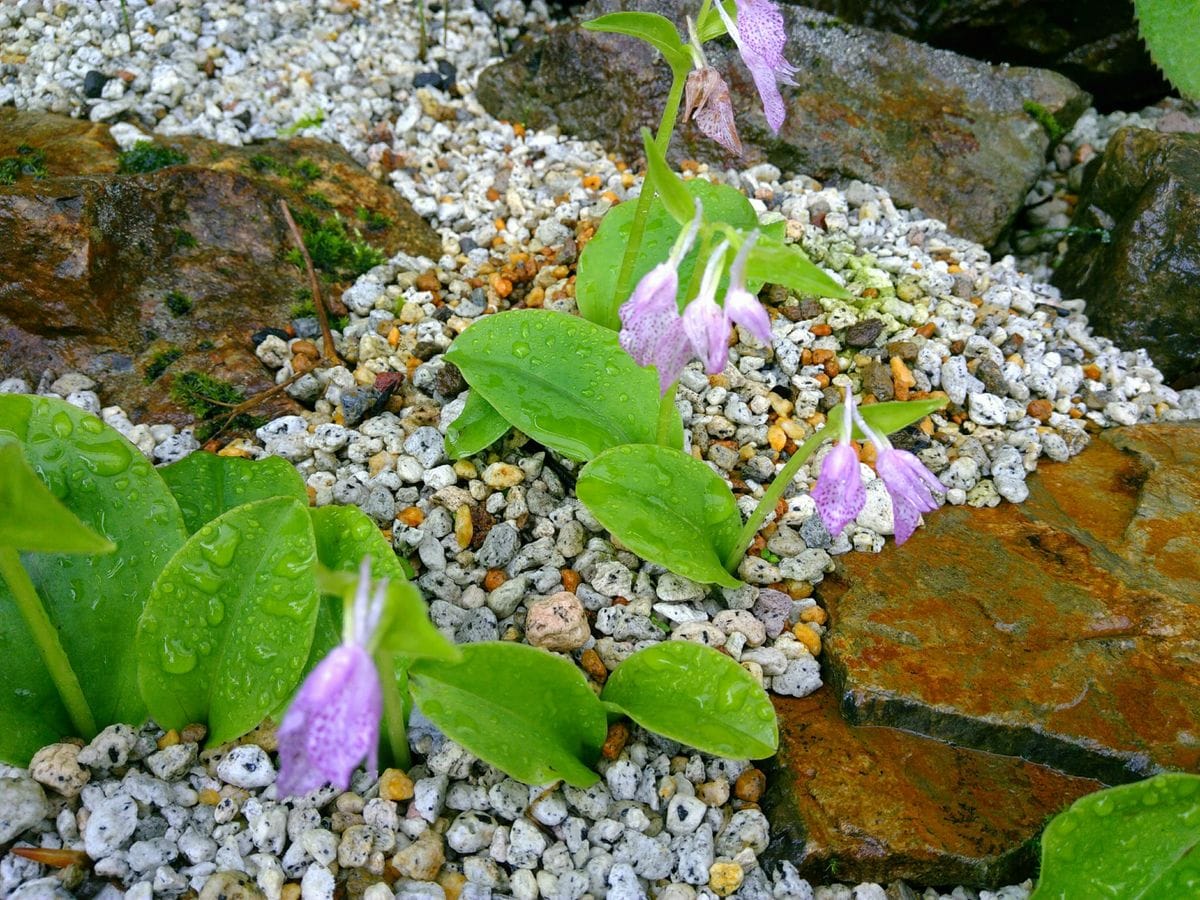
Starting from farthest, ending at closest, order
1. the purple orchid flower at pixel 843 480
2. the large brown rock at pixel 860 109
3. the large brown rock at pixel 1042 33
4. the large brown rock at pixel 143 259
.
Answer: the large brown rock at pixel 1042 33, the large brown rock at pixel 860 109, the large brown rock at pixel 143 259, the purple orchid flower at pixel 843 480

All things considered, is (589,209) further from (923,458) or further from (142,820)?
(142,820)

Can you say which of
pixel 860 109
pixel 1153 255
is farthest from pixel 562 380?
pixel 1153 255

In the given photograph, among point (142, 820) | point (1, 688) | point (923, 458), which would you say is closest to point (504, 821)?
point (142, 820)

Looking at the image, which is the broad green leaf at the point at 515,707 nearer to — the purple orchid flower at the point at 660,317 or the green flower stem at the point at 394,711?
the green flower stem at the point at 394,711

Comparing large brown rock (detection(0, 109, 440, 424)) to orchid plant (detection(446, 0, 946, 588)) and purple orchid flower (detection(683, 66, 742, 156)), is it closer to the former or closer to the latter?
orchid plant (detection(446, 0, 946, 588))

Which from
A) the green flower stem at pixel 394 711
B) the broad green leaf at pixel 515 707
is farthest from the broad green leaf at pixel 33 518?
the broad green leaf at pixel 515 707

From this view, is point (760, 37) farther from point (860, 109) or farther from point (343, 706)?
point (860, 109)
